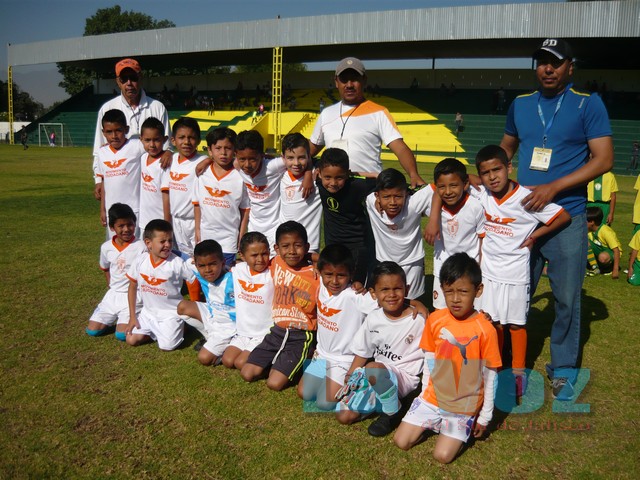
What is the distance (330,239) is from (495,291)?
1478 mm

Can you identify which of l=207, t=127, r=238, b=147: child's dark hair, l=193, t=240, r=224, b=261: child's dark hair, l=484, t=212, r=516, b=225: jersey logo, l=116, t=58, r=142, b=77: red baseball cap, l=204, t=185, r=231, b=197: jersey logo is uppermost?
l=116, t=58, r=142, b=77: red baseball cap

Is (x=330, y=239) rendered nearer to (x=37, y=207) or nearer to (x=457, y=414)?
(x=457, y=414)

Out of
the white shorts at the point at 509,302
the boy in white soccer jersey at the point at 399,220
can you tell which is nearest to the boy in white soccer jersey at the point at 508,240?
the white shorts at the point at 509,302

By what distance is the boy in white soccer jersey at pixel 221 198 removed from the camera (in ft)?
17.3

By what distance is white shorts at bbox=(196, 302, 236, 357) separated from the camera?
457 cm

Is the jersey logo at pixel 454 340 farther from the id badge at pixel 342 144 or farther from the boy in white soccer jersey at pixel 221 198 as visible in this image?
the boy in white soccer jersey at pixel 221 198

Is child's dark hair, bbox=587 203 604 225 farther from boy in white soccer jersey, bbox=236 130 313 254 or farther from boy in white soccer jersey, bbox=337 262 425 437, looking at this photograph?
boy in white soccer jersey, bbox=337 262 425 437

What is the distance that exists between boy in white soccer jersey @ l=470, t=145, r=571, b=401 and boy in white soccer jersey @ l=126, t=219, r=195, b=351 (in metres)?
2.75

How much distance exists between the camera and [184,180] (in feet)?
18.2

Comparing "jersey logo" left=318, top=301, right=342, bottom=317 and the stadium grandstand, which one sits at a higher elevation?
the stadium grandstand

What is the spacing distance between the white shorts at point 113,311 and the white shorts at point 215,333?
766mm

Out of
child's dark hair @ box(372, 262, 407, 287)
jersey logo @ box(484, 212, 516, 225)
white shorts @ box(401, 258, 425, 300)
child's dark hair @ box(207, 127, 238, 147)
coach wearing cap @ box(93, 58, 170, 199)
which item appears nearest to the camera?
child's dark hair @ box(372, 262, 407, 287)

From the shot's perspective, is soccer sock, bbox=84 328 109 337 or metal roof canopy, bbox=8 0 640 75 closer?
soccer sock, bbox=84 328 109 337

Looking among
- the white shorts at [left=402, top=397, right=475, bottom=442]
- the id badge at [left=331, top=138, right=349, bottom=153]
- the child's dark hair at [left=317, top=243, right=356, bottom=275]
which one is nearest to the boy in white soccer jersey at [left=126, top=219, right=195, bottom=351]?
the child's dark hair at [left=317, top=243, right=356, bottom=275]
